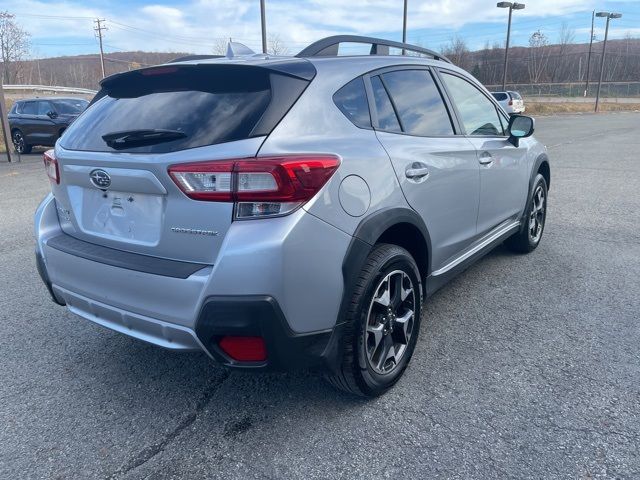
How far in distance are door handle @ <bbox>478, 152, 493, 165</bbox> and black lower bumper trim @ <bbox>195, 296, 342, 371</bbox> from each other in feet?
6.63

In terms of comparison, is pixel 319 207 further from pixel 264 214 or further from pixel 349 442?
pixel 349 442

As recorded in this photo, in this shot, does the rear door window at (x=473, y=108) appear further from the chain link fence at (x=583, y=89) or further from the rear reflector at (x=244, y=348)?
the chain link fence at (x=583, y=89)

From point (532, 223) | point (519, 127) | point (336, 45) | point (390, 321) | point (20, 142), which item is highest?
point (336, 45)

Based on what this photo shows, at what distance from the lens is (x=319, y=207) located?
7.31ft

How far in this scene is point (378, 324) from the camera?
270 centimetres

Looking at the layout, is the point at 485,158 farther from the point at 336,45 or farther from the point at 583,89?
the point at 583,89

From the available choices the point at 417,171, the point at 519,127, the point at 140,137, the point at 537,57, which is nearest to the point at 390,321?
the point at 417,171

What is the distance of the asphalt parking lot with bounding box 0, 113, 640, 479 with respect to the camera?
2.29 meters

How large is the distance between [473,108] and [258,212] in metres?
2.51

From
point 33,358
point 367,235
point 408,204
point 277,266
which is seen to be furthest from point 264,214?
point 33,358

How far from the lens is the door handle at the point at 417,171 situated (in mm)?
2842

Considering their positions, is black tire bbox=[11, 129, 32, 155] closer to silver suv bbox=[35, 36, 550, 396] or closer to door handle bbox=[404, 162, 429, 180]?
silver suv bbox=[35, 36, 550, 396]

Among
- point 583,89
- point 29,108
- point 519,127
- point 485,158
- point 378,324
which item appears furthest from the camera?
point 583,89

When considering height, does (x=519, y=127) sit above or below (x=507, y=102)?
above
